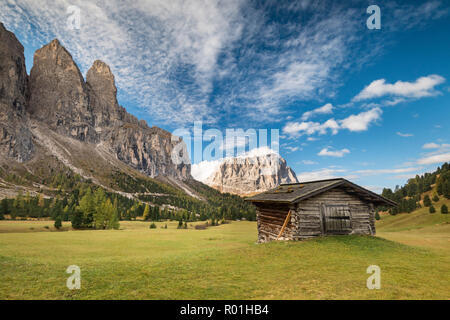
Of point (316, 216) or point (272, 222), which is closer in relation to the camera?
point (316, 216)

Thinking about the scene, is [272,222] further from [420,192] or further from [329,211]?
[420,192]

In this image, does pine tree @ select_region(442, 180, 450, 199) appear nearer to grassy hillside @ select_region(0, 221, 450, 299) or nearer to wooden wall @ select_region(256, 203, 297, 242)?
grassy hillside @ select_region(0, 221, 450, 299)

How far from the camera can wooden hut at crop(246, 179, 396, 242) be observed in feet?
55.4

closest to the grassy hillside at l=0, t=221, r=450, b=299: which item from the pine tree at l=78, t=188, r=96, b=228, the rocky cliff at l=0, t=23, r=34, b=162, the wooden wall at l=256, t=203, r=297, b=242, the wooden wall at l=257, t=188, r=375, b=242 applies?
the wooden wall at l=257, t=188, r=375, b=242

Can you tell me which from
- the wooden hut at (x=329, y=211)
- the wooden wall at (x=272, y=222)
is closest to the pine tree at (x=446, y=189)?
the wooden hut at (x=329, y=211)

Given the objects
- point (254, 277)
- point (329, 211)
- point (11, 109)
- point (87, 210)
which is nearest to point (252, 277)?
point (254, 277)

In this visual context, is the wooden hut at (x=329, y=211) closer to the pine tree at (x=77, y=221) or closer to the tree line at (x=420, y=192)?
the tree line at (x=420, y=192)

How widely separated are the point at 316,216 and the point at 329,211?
4.10 feet

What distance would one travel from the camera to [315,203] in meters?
17.4

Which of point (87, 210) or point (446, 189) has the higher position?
point (446, 189)

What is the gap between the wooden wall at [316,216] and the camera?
663 inches

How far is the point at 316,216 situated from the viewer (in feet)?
56.5

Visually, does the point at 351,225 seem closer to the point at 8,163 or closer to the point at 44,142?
the point at 8,163
